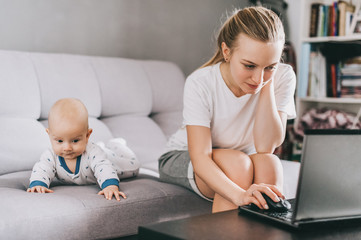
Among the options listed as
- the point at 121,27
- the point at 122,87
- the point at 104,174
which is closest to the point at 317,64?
the point at 121,27


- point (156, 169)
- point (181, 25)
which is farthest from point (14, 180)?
point (181, 25)

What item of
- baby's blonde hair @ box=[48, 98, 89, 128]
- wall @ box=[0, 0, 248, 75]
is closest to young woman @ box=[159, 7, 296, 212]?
baby's blonde hair @ box=[48, 98, 89, 128]

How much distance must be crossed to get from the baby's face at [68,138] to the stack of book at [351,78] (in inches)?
75.2

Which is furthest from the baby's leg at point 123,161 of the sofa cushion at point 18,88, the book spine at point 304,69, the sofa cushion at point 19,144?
the book spine at point 304,69

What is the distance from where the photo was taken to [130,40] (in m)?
2.62

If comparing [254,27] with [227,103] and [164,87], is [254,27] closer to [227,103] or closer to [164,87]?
[227,103]

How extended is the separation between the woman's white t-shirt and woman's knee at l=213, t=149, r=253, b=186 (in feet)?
0.56

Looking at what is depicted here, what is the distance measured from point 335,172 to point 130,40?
1.94 m

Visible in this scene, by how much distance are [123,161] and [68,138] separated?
0.87ft

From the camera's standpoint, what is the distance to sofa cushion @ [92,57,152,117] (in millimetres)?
2031

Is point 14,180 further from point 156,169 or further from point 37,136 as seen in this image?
point 156,169

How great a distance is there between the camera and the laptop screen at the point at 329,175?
840 millimetres

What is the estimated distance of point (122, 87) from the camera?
6.86 ft

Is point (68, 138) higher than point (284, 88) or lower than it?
lower
